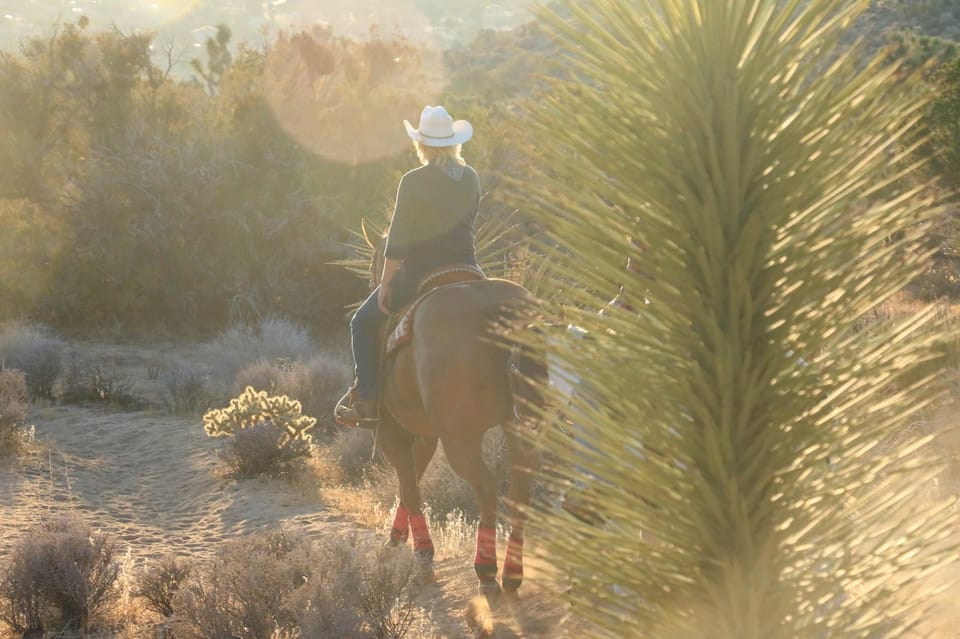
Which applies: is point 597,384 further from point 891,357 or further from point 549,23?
point 549,23

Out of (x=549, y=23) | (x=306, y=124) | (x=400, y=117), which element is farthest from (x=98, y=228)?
(x=549, y=23)

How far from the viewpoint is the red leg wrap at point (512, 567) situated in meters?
5.66

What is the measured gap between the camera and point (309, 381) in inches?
570

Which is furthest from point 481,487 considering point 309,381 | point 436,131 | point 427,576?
point 309,381

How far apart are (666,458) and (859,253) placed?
0.39 metres

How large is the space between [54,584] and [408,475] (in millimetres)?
2235

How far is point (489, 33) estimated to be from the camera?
63.2 meters

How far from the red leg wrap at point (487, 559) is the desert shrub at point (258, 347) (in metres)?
10.2

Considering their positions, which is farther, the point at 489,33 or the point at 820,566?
the point at 489,33

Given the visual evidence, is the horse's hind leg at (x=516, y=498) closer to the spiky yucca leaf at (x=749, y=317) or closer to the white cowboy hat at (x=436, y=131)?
the white cowboy hat at (x=436, y=131)

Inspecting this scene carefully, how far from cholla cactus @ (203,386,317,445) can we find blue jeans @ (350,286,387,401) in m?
4.98

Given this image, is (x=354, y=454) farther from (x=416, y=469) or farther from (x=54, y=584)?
(x=54, y=584)

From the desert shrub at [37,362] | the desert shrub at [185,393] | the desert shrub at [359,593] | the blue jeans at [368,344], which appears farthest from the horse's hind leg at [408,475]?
the desert shrub at [37,362]

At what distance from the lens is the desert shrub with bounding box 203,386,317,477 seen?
1083cm
